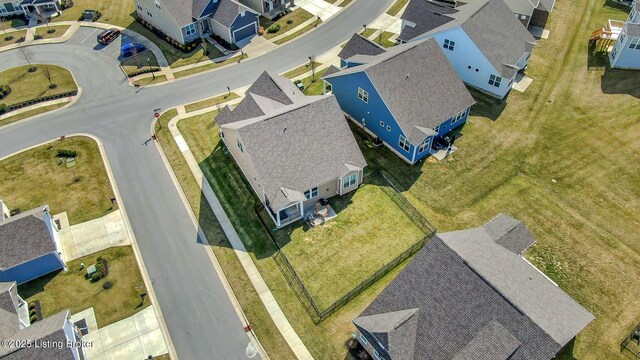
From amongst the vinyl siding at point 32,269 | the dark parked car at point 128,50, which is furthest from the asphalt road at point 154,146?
the vinyl siding at point 32,269

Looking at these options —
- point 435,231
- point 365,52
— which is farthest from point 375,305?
point 365,52

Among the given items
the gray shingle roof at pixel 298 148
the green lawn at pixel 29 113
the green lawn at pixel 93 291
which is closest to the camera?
the green lawn at pixel 93 291

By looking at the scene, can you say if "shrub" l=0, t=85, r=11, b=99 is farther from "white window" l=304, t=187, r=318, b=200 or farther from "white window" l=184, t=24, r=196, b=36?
"white window" l=304, t=187, r=318, b=200

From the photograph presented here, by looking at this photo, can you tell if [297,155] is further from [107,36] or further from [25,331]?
[107,36]

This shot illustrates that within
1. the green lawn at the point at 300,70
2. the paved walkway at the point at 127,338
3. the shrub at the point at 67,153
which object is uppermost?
the green lawn at the point at 300,70

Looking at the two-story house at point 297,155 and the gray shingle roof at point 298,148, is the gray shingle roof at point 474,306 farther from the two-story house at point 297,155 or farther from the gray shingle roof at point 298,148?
the gray shingle roof at point 298,148

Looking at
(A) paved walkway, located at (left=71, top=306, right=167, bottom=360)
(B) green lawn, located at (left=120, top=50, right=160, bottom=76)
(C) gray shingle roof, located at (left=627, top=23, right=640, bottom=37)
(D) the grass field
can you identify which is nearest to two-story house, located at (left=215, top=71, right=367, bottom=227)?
(D) the grass field

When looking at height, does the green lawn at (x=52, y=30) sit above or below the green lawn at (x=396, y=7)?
below

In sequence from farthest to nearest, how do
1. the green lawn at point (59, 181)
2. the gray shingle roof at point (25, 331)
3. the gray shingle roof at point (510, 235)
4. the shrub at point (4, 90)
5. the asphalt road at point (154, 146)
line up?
the shrub at point (4, 90)
the green lawn at point (59, 181)
the asphalt road at point (154, 146)
the gray shingle roof at point (510, 235)
the gray shingle roof at point (25, 331)

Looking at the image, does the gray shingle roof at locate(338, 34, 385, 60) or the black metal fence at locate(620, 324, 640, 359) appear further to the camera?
the gray shingle roof at locate(338, 34, 385, 60)
